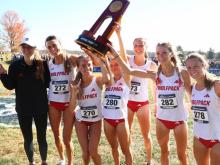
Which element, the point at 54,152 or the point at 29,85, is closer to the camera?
the point at 29,85

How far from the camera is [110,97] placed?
16.5ft

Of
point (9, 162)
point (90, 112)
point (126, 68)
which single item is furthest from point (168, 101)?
point (9, 162)

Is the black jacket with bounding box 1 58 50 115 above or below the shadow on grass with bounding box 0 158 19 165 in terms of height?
above

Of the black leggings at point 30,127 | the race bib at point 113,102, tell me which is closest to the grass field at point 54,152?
the black leggings at point 30,127

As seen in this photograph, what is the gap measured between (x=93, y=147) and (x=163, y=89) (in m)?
1.25

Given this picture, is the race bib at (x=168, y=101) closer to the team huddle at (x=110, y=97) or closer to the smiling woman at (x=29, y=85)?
the team huddle at (x=110, y=97)

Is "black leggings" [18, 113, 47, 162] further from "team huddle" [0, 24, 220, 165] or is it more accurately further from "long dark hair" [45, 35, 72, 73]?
"long dark hair" [45, 35, 72, 73]

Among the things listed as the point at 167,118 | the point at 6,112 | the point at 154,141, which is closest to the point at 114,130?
the point at 167,118

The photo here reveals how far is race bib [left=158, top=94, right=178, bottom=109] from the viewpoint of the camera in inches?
188

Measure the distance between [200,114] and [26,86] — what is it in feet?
8.27

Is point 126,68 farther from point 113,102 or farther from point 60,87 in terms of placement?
point 60,87

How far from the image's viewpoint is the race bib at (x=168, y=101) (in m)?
4.78

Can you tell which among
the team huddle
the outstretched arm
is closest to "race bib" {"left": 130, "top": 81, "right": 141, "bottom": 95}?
the team huddle

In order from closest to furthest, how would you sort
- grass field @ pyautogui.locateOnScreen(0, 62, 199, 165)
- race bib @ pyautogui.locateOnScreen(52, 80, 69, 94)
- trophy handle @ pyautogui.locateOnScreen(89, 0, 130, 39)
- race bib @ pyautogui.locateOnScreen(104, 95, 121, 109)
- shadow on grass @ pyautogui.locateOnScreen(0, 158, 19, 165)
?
1. trophy handle @ pyautogui.locateOnScreen(89, 0, 130, 39)
2. race bib @ pyautogui.locateOnScreen(104, 95, 121, 109)
3. race bib @ pyautogui.locateOnScreen(52, 80, 69, 94)
4. shadow on grass @ pyautogui.locateOnScreen(0, 158, 19, 165)
5. grass field @ pyautogui.locateOnScreen(0, 62, 199, 165)
